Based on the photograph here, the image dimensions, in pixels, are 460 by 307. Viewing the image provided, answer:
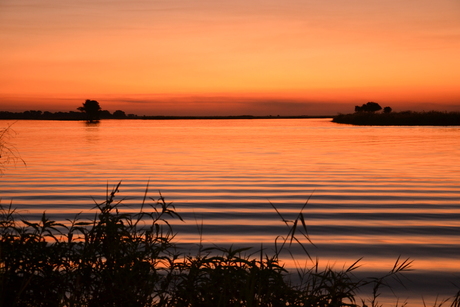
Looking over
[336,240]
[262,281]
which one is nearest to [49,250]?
[262,281]

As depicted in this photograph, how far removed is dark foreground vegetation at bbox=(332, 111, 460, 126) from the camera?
2542 inches

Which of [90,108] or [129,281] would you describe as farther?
[90,108]

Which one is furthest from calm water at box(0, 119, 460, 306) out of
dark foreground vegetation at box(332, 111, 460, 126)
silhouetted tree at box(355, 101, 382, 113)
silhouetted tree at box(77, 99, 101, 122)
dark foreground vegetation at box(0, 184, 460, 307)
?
silhouetted tree at box(355, 101, 382, 113)

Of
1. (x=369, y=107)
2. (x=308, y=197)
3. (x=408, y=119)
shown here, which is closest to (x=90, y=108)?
(x=369, y=107)

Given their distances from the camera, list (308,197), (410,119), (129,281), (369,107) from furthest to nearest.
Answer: (369,107)
(410,119)
(308,197)
(129,281)

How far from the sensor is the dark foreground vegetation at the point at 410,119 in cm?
6456

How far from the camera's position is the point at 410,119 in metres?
66.2

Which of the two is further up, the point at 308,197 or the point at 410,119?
the point at 410,119

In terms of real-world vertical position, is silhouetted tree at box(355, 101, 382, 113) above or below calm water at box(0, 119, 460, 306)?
above

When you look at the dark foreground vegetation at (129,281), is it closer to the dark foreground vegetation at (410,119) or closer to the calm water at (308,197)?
the calm water at (308,197)

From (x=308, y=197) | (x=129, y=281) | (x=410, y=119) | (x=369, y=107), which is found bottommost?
(x=308, y=197)

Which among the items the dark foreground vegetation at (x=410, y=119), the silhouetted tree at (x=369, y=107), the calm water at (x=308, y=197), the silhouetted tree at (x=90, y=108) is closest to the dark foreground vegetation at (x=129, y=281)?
the calm water at (x=308, y=197)

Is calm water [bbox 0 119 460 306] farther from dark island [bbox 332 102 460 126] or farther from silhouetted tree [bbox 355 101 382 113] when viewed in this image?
silhouetted tree [bbox 355 101 382 113]

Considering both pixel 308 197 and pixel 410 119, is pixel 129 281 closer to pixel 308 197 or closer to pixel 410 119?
pixel 308 197
